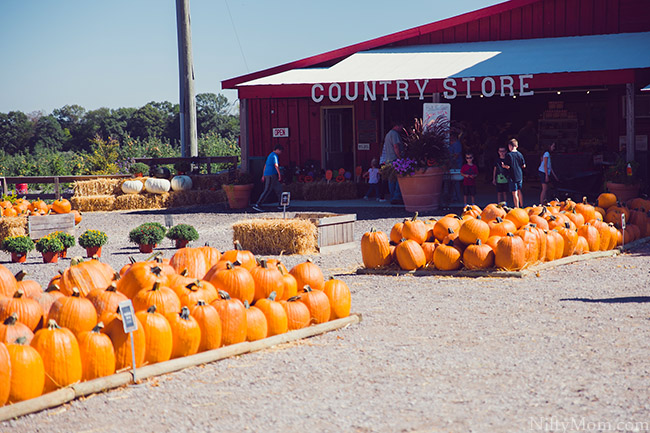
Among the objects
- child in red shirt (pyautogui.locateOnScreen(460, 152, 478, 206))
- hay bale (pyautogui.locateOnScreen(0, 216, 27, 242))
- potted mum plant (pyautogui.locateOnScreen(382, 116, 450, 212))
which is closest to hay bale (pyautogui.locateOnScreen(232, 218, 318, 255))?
hay bale (pyautogui.locateOnScreen(0, 216, 27, 242))

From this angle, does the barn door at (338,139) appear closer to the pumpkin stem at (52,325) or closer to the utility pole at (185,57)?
the utility pole at (185,57)

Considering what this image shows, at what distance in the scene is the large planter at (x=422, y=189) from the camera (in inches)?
643

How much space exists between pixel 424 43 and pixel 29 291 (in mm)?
17666

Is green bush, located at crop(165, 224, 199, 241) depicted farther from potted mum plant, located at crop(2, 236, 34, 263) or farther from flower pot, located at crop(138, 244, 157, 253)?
potted mum plant, located at crop(2, 236, 34, 263)

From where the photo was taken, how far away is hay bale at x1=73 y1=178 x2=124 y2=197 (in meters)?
21.0

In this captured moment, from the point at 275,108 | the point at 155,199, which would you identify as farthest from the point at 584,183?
the point at 155,199

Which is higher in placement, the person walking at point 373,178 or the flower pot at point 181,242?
the person walking at point 373,178

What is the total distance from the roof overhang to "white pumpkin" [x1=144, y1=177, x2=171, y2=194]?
11.3ft

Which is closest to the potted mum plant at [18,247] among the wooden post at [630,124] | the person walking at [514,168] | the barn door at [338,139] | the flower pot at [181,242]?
the flower pot at [181,242]

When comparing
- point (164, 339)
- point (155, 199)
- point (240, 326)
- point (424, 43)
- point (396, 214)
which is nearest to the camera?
point (164, 339)

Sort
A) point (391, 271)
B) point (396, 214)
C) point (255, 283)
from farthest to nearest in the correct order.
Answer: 1. point (396, 214)
2. point (391, 271)
3. point (255, 283)

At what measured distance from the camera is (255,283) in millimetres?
6816

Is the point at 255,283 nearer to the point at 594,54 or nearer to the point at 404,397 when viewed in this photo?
the point at 404,397

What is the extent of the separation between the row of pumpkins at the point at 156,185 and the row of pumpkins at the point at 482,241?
453 inches
